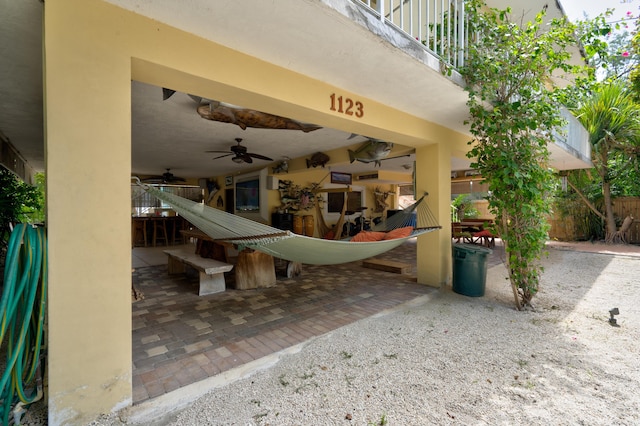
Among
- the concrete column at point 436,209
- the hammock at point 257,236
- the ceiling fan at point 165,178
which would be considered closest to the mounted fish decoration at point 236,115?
the hammock at point 257,236

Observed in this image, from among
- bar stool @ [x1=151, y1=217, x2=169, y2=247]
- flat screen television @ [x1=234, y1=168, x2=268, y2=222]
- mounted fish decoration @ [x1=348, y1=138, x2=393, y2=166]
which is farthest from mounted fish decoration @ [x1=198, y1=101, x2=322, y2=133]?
bar stool @ [x1=151, y1=217, x2=169, y2=247]

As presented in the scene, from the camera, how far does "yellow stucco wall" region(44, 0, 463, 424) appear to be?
4.03 ft

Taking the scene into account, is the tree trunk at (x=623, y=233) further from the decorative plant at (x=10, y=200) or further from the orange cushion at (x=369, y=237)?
the decorative plant at (x=10, y=200)

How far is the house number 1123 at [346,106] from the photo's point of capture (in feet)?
7.52

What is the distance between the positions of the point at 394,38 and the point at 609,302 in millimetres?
3475

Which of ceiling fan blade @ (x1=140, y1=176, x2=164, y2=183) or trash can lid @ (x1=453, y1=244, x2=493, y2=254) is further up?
ceiling fan blade @ (x1=140, y1=176, x2=164, y2=183)

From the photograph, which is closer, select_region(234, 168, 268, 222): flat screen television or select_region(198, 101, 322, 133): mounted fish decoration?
select_region(198, 101, 322, 133): mounted fish decoration

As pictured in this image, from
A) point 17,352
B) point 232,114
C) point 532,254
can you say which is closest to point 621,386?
point 532,254

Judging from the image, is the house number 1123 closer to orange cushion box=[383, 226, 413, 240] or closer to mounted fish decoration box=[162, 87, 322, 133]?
mounted fish decoration box=[162, 87, 322, 133]

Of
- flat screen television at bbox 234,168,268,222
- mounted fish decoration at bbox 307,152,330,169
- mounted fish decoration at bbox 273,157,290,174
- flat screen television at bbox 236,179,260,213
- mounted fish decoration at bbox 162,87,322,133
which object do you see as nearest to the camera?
mounted fish decoration at bbox 162,87,322,133

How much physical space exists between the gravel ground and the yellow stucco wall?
26cm

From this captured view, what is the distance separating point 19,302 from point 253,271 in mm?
2187

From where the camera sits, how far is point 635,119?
5.91 metres

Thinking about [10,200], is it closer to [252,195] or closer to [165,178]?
[165,178]
